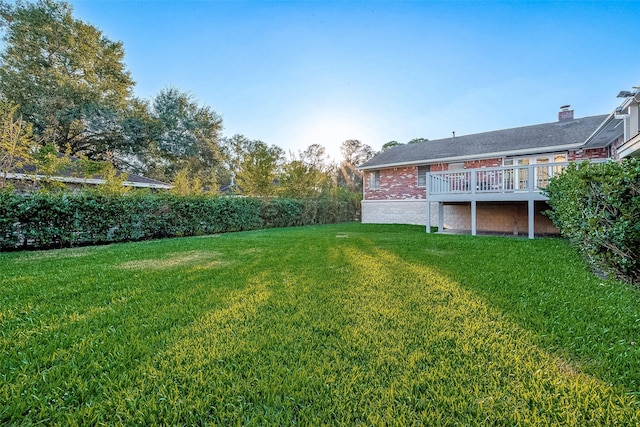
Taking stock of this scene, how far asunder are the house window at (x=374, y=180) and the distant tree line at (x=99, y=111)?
3238mm

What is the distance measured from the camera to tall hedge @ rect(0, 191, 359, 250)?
7.11 metres

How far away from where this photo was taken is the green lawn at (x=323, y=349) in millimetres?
1478

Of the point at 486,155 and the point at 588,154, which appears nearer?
the point at 588,154

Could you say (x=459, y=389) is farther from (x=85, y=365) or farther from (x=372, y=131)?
(x=372, y=131)

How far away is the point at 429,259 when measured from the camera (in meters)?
5.26

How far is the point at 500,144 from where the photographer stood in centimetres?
1303

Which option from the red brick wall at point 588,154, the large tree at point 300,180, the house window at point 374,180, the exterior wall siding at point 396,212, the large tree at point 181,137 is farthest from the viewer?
the large tree at point 181,137

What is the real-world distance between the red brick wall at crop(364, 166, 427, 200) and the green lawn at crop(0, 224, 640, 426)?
35.1 feet

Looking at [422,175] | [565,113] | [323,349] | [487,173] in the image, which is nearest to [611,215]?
[323,349]

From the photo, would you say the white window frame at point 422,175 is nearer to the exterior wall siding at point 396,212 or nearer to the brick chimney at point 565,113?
the exterior wall siding at point 396,212

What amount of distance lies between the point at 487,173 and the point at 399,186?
20.1 feet

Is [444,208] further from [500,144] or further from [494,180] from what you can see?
[500,144]

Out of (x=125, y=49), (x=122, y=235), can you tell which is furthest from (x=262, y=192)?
(x=125, y=49)

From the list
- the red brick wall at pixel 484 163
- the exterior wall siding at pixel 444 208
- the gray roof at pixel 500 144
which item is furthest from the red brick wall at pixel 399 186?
the red brick wall at pixel 484 163
